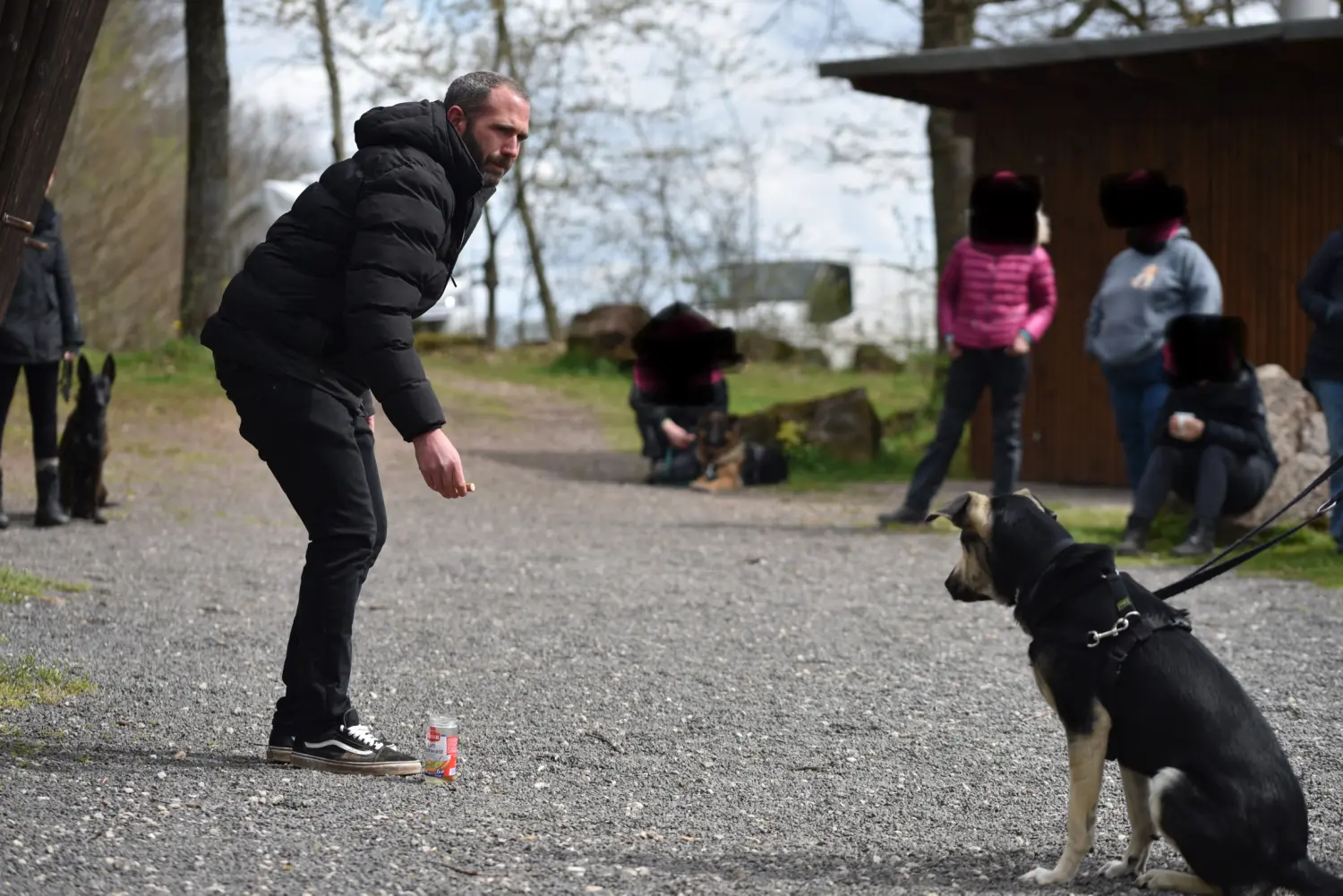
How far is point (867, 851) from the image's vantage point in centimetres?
416

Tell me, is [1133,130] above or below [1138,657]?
above

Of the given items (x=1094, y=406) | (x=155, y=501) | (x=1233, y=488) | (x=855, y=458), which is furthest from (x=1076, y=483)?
(x=155, y=501)

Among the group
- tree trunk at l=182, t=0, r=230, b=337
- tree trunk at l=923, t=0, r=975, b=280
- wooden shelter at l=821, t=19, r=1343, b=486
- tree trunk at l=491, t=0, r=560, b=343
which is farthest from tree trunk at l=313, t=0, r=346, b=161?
wooden shelter at l=821, t=19, r=1343, b=486

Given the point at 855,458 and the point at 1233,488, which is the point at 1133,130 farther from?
the point at 1233,488

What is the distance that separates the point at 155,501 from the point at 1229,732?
10280 millimetres

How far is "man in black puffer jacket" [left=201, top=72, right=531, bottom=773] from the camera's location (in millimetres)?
4488

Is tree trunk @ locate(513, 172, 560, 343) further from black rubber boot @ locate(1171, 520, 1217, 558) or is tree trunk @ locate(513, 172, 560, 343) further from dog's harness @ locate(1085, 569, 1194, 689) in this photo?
dog's harness @ locate(1085, 569, 1194, 689)

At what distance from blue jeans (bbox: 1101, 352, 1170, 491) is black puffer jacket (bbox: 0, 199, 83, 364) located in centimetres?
660

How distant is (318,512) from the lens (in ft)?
15.5

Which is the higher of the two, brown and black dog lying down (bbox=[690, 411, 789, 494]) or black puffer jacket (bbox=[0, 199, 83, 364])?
black puffer jacket (bbox=[0, 199, 83, 364])

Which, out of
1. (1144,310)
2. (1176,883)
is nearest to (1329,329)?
(1144,310)

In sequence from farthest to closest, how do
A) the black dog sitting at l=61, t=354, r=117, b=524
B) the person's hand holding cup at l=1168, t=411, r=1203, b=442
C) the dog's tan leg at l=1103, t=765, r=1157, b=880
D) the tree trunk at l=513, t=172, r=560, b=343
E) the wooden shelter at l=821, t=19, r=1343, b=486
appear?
1. the tree trunk at l=513, t=172, r=560, b=343
2. the wooden shelter at l=821, t=19, r=1343, b=486
3. the black dog sitting at l=61, t=354, r=117, b=524
4. the person's hand holding cup at l=1168, t=411, r=1203, b=442
5. the dog's tan leg at l=1103, t=765, r=1157, b=880

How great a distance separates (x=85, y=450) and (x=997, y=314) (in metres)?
6.22

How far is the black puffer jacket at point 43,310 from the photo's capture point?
9.70 meters
